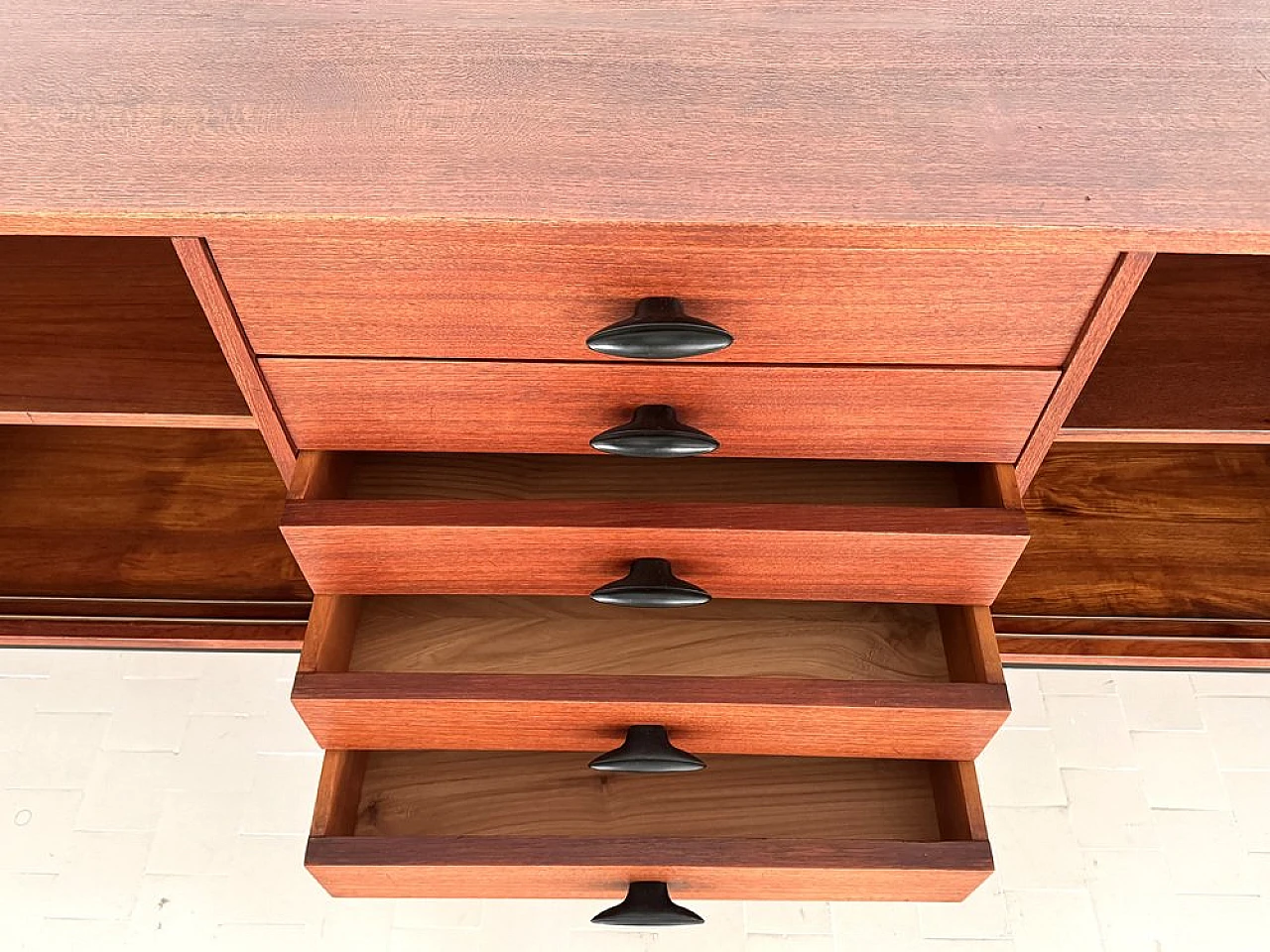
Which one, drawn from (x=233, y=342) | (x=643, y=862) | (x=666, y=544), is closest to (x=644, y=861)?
(x=643, y=862)

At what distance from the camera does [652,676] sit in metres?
0.71

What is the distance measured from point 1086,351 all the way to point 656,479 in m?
0.34

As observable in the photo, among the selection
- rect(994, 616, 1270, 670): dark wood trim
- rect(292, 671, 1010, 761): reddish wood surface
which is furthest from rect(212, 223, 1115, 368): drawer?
rect(994, 616, 1270, 670): dark wood trim

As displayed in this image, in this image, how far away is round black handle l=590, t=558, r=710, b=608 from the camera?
2.32 feet

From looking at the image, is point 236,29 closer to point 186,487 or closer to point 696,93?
point 696,93

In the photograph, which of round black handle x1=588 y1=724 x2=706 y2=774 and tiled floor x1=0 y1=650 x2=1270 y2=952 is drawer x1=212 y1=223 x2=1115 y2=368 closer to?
round black handle x1=588 y1=724 x2=706 y2=774

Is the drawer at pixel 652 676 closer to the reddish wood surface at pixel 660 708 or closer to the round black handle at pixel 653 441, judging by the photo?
the reddish wood surface at pixel 660 708

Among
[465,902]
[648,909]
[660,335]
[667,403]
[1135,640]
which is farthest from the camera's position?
[465,902]

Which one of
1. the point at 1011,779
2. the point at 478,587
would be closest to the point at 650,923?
the point at 478,587

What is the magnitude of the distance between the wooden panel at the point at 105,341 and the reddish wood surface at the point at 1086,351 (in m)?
0.56

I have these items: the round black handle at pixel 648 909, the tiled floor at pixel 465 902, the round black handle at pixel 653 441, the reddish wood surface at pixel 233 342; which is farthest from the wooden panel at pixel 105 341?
the tiled floor at pixel 465 902

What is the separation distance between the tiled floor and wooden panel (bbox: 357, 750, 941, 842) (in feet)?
1.13

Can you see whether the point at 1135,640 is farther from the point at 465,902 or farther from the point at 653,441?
the point at 465,902

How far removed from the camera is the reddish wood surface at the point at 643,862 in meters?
0.72
